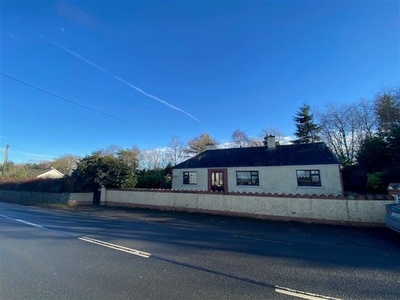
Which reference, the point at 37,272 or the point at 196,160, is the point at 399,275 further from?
the point at 196,160

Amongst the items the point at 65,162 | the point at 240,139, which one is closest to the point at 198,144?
the point at 240,139

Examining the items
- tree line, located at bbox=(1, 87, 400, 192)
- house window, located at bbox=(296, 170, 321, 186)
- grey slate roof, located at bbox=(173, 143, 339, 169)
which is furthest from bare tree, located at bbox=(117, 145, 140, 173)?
house window, located at bbox=(296, 170, 321, 186)

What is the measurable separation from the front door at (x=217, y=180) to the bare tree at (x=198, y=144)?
2176 centimetres

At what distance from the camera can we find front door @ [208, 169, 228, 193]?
819 inches

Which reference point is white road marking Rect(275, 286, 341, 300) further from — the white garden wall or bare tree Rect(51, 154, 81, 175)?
bare tree Rect(51, 154, 81, 175)

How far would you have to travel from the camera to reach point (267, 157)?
20.3m

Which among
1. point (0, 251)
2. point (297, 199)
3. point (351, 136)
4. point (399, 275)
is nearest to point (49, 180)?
point (0, 251)

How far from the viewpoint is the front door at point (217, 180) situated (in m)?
20.8

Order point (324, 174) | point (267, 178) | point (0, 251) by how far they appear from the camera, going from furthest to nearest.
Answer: point (267, 178) → point (324, 174) → point (0, 251)

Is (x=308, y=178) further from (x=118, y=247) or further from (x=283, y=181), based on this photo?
(x=118, y=247)

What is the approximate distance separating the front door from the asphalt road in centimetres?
1271

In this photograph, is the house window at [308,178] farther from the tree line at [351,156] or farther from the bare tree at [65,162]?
the bare tree at [65,162]

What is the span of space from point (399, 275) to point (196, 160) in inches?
792

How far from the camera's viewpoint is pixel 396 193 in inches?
334
